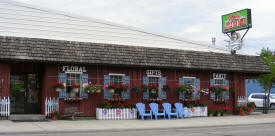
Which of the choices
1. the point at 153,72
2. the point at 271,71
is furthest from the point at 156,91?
the point at 271,71

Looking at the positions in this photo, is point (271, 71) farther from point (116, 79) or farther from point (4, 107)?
point (4, 107)

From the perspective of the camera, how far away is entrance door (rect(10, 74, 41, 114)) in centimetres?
1823

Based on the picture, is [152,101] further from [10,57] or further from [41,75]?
[10,57]

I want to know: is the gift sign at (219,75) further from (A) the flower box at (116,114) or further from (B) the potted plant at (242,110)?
(A) the flower box at (116,114)

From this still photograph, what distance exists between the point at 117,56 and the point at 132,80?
1.93 metres

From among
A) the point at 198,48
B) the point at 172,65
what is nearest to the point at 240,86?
the point at 198,48

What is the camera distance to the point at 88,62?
17.6 meters

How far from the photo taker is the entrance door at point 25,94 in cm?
1823

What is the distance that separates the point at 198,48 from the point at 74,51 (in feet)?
28.6

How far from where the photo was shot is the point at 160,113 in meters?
19.3

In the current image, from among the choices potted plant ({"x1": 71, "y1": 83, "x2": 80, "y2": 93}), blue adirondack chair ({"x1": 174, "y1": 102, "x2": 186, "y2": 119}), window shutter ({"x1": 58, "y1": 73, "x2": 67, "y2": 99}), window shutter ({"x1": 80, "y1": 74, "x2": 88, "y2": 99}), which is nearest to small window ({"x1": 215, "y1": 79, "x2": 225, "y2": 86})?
blue adirondack chair ({"x1": 174, "y1": 102, "x2": 186, "y2": 119})

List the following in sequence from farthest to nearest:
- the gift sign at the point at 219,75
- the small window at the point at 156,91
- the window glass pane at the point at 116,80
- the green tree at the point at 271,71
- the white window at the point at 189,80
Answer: the green tree at the point at 271,71, the gift sign at the point at 219,75, the white window at the point at 189,80, the small window at the point at 156,91, the window glass pane at the point at 116,80

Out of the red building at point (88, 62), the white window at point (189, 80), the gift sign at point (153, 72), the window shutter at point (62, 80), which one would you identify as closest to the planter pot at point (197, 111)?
the red building at point (88, 62)

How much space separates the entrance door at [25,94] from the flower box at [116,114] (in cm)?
346
